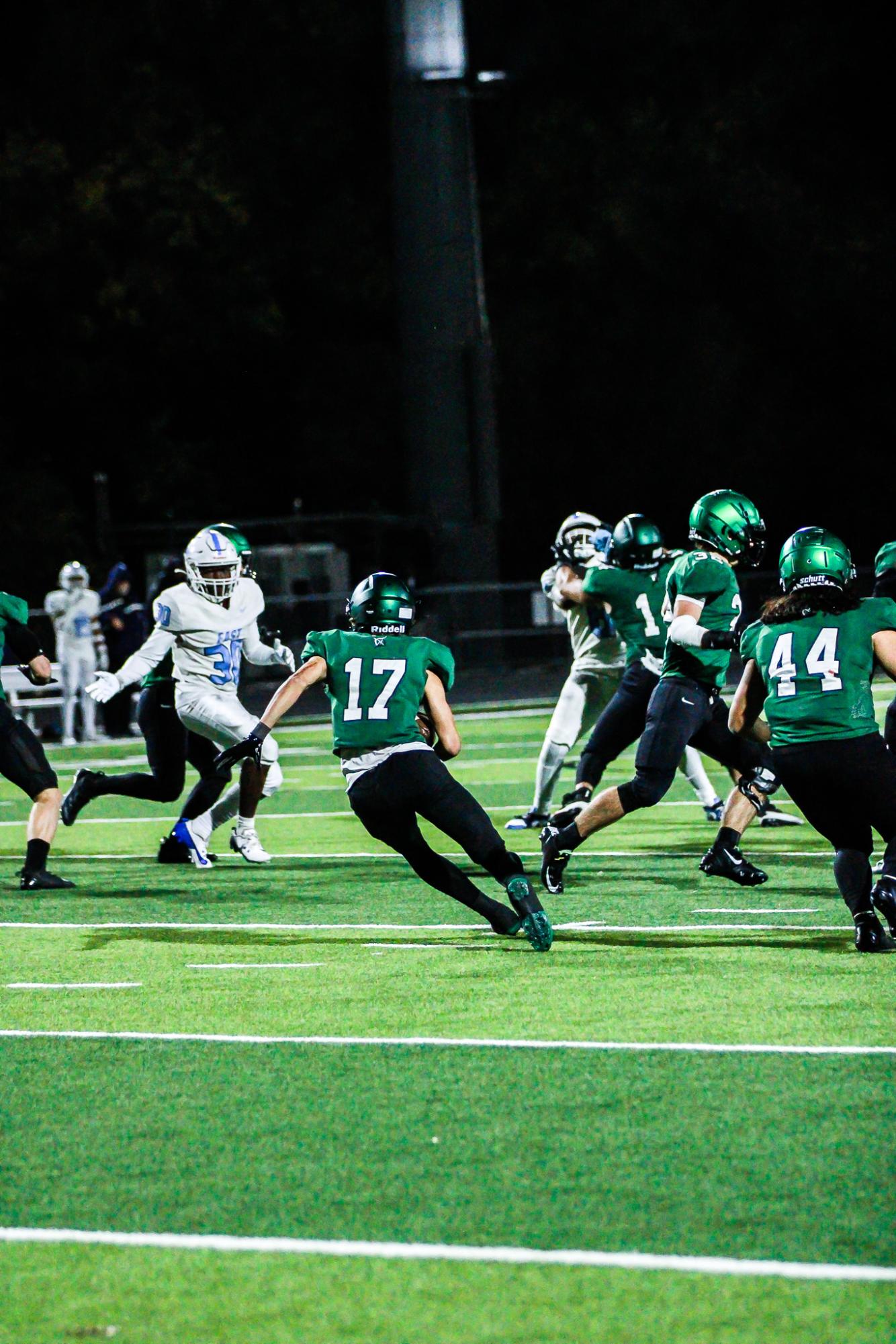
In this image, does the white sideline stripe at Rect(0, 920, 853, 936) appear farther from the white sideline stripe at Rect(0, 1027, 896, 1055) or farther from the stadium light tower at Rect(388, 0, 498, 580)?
the stadium light tower at Rect(388, 0, 498, 580)

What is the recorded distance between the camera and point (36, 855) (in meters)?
12.7

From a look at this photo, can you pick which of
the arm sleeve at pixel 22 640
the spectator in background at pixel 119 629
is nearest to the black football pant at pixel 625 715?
the arm sleeve at pixel 22 640

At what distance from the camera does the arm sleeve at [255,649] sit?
13.6 metres

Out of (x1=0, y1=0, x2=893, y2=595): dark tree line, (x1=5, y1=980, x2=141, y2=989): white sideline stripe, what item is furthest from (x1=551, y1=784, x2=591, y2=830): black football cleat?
(x1=0, y1=0, x2=893, y2=595): dark tree line

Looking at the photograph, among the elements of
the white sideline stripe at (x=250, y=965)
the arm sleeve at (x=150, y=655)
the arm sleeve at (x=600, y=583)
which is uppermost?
the arm sleeve at (x=600, y=583)

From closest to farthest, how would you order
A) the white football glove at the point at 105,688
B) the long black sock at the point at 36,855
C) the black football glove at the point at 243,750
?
the black football glove at the point at 243,750, the long black sock at the point at 36,855, the white football glove at the point at 105,688

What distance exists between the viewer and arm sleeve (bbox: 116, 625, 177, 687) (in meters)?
13.3

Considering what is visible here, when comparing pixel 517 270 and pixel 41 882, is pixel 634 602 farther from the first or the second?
pixel 517 270

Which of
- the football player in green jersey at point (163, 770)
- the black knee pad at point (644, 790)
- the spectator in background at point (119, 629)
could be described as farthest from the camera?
the spectator in background at point (119, 629)

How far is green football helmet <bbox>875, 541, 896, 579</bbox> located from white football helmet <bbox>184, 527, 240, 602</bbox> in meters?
3.80

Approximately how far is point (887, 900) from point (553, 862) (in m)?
2.47

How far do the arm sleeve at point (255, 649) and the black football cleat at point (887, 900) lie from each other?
5167 mm

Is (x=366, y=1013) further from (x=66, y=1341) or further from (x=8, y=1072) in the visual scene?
(x=66, y=1341)

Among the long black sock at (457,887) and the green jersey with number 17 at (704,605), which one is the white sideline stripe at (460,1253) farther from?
the green jersey with number 17 at (704,605)
